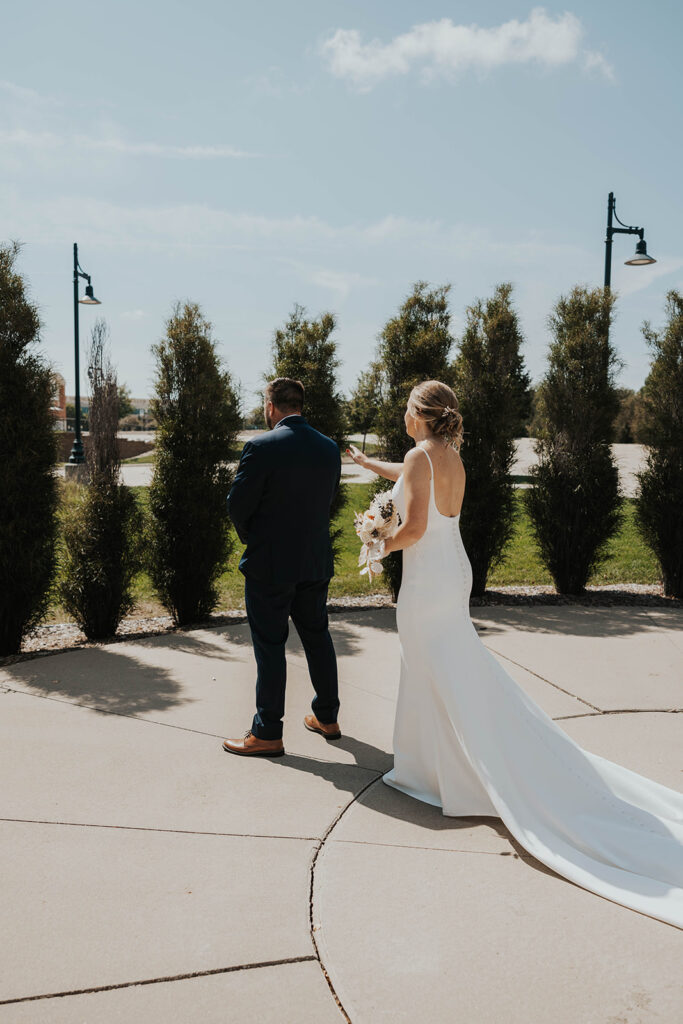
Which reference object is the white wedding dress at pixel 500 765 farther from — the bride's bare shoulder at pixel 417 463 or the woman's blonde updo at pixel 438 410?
the woman's blonde updo at pixel 438 410

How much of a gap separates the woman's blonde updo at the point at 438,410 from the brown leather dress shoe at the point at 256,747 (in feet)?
6.40

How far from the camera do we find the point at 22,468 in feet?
20.8

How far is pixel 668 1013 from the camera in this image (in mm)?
2383

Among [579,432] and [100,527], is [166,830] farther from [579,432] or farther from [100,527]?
[579,432]

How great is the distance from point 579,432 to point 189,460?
469 centimetres

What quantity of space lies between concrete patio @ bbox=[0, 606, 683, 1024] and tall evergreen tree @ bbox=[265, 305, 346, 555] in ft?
13.3

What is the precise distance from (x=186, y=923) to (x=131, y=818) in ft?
2.84

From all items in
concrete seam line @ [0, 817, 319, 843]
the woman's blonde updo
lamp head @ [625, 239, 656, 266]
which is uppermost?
lamp head @ [625, 239, 656, 266]

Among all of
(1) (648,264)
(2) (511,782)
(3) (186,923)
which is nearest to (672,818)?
(2) (511,782)

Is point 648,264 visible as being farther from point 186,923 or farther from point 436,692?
point 186,923

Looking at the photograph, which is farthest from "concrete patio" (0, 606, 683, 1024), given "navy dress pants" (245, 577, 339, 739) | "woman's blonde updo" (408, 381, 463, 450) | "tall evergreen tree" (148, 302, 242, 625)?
"tall evergreen tree" (148, 302, 242, 625)

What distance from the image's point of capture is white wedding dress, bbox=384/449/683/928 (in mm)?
3232

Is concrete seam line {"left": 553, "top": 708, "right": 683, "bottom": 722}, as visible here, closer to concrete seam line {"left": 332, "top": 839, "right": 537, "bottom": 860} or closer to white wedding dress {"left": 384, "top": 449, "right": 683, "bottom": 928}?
white wedding dress {"left": 384, "top": 449, "right": 683, "bottom": 928}

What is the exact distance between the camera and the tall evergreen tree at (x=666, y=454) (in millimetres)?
9477
